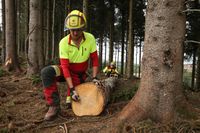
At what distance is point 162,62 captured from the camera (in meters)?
4.08

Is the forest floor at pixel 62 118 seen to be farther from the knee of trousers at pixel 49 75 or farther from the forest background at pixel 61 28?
the forest background at pixel 61 28

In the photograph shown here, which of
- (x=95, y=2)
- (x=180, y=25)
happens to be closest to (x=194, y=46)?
(x=95, y=2)

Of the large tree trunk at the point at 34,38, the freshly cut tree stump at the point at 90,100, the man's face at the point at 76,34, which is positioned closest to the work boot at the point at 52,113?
the freshly cut tree stump at the point at 90,100

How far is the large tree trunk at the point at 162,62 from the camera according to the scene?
405 centimetres

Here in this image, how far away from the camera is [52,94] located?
4.94 m

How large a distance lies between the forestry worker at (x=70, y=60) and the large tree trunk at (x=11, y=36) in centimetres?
607

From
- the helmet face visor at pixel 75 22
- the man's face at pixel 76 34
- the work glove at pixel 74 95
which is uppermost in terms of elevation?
the helmet face visor at pixel 75 22

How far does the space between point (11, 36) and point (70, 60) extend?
21.5 feet

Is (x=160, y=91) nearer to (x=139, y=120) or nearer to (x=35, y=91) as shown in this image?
(x=139, y=120)

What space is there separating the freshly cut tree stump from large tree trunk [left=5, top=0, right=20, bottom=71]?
6.22m

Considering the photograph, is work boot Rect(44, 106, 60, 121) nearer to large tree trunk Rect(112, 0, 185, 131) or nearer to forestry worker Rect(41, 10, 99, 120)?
forestry worker Rect(41, 10, 99, 120)

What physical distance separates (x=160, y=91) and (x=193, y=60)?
15.6 metres

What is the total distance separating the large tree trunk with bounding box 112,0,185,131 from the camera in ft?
13.3

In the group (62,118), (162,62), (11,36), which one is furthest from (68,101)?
(11,36)
